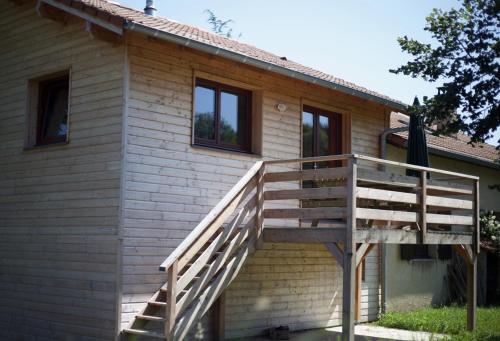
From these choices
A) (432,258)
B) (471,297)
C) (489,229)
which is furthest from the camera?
(489,229)

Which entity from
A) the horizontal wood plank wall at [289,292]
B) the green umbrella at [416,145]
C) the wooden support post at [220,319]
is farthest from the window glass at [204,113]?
the green umbrella at [416,145]

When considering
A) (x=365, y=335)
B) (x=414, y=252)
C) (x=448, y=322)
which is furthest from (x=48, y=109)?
(x=414, y=252)

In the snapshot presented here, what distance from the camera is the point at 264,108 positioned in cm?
1102

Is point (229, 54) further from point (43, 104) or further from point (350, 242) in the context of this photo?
point (43, 104)

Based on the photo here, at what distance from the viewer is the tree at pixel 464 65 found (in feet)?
35.6

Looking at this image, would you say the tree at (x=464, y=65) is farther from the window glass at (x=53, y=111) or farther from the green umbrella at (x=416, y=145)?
the window glass at (x=53, y=111)

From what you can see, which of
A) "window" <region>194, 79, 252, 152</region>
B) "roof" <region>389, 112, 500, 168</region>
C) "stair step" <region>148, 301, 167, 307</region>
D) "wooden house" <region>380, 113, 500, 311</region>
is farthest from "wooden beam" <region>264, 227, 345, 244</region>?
"roof" <region>389, 112, 500, 168</region>

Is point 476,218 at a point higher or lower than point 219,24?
lower

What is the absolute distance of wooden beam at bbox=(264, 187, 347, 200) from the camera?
886 centimetres

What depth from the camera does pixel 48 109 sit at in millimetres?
10602

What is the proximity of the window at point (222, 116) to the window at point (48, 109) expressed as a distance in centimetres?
212

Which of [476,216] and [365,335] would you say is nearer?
[365,335]

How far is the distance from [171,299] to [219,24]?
3237 cm

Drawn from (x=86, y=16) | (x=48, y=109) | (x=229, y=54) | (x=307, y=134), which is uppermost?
(x=86, y=16)
